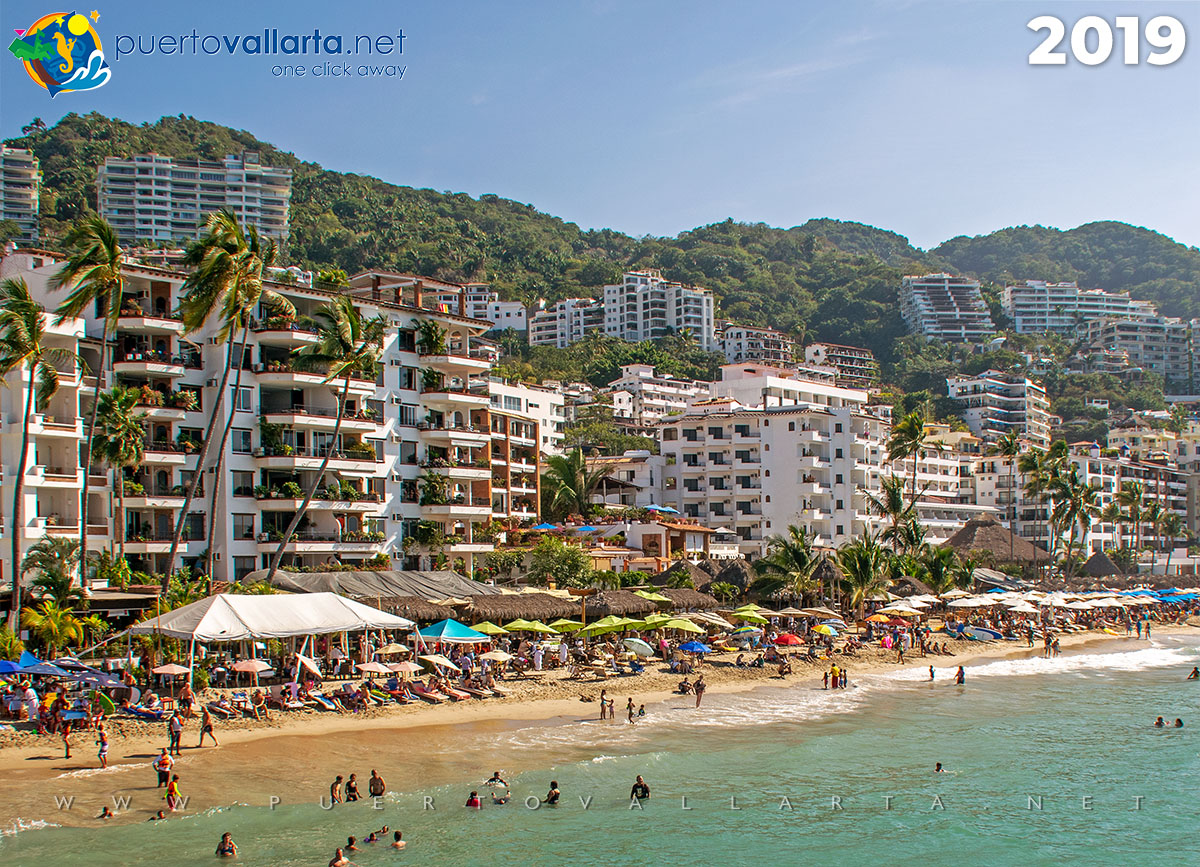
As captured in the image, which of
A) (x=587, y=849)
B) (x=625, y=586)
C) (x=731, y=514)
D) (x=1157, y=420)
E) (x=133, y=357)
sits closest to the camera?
(x=587, y=849)

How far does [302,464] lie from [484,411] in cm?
1655

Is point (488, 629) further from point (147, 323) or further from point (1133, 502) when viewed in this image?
point (1133, 502)

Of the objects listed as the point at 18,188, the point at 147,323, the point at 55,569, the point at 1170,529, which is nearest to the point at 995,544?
the point at 1170,529

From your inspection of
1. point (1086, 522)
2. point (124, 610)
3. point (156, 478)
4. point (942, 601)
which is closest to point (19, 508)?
point (124, 610)

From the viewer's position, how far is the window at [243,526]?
53062 mm

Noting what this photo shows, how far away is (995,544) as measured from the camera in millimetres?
102312

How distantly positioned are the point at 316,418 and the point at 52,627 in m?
18.0

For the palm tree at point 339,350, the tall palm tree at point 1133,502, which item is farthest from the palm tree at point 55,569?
the tall palm tree at point 1133,502

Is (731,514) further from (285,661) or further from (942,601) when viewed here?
(285,661)

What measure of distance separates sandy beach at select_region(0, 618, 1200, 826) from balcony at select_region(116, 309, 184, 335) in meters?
22.8

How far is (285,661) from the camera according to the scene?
42.9 meters

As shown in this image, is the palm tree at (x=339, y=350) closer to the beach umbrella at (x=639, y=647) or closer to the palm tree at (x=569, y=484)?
the beach umbrella at (x=639, y=647)

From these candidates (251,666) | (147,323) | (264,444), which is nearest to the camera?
(251,666)

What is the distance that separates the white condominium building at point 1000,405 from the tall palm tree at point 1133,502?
4751 cm
